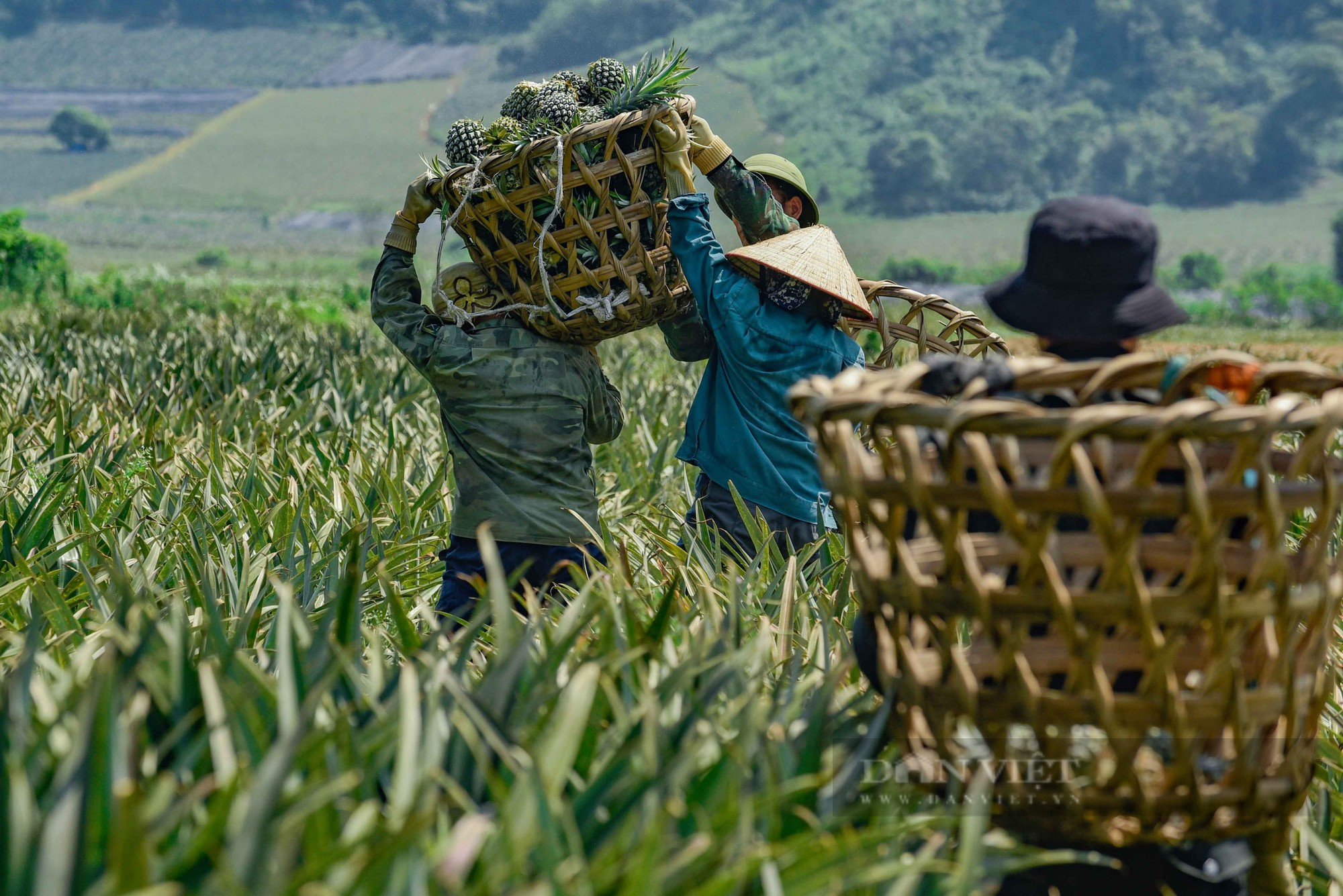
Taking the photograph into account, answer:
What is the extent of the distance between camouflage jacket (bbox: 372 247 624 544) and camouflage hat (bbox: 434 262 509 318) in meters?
0.05

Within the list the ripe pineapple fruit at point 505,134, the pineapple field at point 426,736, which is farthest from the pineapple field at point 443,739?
the ripe pineapple fruit at point 505,134

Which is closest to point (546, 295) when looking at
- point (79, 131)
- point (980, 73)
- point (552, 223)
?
point (552, 223)

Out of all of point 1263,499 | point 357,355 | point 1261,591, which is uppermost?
point 1263,499

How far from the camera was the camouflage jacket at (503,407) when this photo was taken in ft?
11.5

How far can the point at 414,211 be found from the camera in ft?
11.3

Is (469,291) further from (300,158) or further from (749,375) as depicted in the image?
(300,158)

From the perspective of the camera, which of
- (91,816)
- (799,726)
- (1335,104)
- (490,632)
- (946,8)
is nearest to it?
(91,816)

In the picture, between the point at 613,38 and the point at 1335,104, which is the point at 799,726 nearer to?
the point at 1335,104

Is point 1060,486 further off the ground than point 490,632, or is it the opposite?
point 1060,486

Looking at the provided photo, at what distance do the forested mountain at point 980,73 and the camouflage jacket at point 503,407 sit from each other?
331 ft

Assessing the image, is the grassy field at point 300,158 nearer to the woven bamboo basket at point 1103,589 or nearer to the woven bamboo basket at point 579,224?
the woven bamboo basket at point 579,224

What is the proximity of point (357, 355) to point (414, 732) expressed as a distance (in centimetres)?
740

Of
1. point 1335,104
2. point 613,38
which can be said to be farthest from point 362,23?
point 1335,104

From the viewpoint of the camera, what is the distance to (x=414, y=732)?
1.69 m
